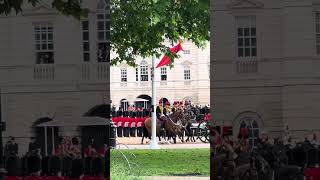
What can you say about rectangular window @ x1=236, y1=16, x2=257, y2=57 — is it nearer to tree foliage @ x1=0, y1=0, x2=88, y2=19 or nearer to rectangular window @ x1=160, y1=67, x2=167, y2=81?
tree foliage @ x1=0, y1=0, x2=88, y2=19

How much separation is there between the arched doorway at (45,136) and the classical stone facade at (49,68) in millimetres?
44

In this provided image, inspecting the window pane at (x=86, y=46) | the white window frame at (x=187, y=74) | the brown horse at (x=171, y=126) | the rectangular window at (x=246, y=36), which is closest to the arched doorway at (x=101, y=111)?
the window pane at (x=86, y=46)

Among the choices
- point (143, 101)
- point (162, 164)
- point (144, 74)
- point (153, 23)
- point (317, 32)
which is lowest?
point (162, 164)

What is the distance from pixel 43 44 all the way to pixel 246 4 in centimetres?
Result: 237

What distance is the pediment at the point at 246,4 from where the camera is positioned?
686 cm

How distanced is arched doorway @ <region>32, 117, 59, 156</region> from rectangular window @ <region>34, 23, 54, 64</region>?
2.29 ft

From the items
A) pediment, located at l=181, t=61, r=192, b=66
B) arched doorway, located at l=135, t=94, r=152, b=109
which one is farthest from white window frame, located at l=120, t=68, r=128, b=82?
pediment, located at l=181, t=61, r=192, b=66

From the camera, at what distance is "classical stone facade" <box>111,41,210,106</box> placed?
39562 mm

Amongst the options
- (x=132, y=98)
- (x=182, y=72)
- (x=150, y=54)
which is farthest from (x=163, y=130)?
(x=182, y=72)

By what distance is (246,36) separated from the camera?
696 centimetres

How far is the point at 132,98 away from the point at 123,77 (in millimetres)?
1477

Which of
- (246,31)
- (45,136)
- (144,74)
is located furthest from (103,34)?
(144,74)

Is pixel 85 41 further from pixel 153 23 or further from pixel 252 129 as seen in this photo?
pixel 153 23

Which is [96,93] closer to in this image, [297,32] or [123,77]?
[297,32]
